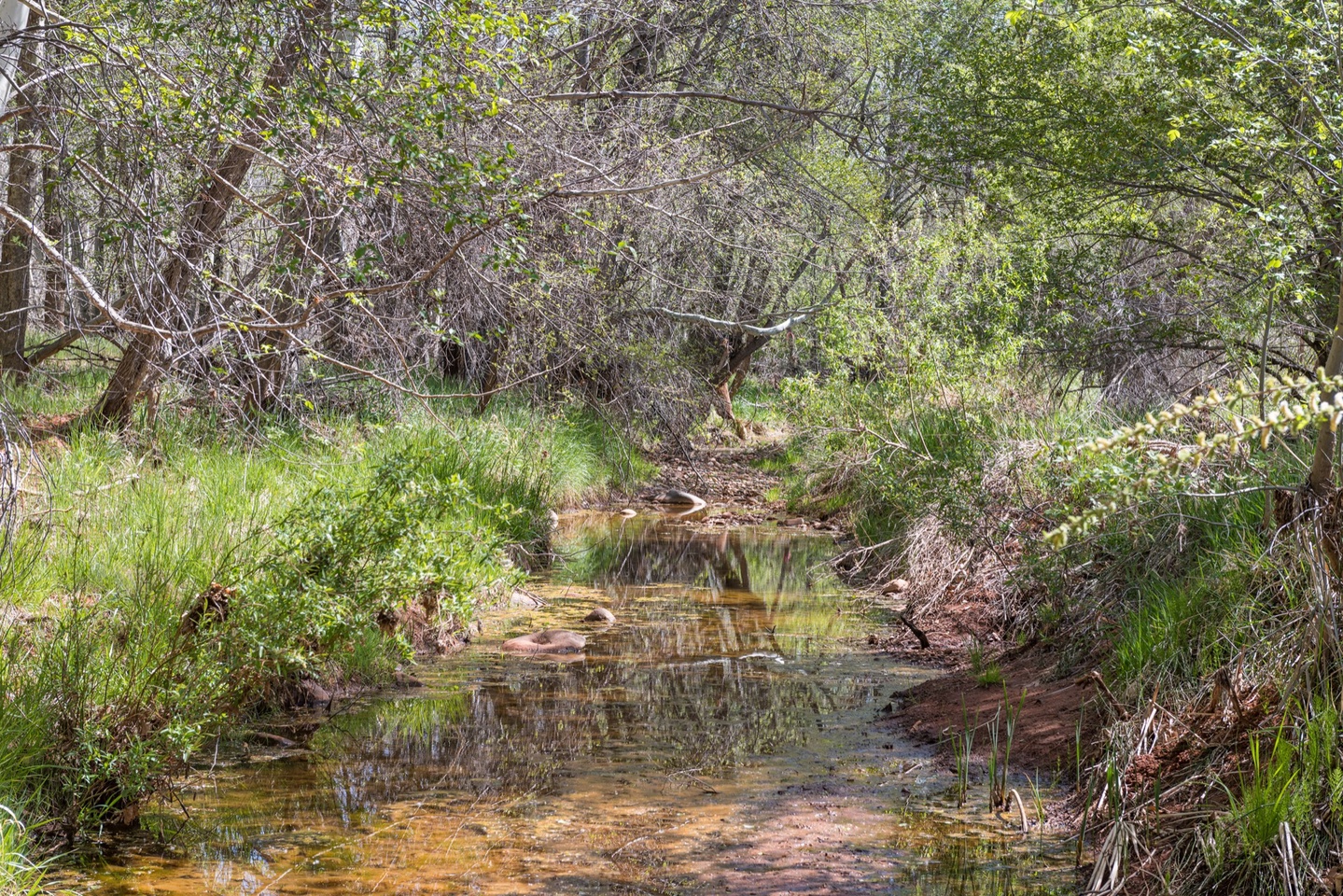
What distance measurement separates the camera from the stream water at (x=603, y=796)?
4578mm

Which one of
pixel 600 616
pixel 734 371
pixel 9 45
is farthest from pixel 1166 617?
pixel 734 371

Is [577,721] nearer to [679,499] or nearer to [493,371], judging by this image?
[493,371]

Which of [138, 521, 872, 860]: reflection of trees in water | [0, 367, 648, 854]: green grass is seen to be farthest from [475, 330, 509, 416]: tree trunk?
[138, 521, 872, 860]: reflection of trees in water

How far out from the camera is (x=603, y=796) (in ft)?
18.0

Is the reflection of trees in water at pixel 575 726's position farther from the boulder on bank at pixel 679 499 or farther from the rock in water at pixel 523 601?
the boulder on bank at pixel 679 499

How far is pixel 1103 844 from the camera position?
4441mm

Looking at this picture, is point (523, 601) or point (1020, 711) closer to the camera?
point (1020, 711)

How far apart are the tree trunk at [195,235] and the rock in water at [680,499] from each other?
8.31 meters

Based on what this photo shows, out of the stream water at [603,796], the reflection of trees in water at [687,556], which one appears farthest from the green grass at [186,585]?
the reflection of trees in water at [687,556]

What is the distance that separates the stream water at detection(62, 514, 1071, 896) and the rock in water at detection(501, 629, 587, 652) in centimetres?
13

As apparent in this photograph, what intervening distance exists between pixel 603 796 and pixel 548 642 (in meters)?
3.06

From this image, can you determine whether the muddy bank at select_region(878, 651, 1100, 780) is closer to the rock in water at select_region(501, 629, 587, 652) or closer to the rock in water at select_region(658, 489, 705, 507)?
the rock in water at select_region(501, 629, 587, 652)

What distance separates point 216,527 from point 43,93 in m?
2.91

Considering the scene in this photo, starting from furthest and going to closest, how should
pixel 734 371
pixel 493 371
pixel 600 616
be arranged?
pixel 734 371
pixel 493 371
pixel 600 616
